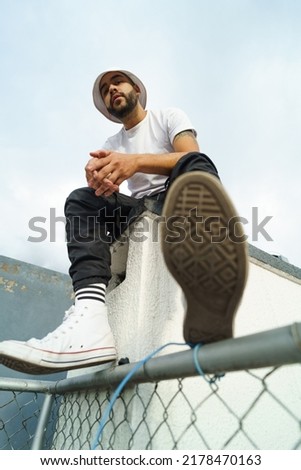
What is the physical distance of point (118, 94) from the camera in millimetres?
1647

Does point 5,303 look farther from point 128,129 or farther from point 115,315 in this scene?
point 128,129

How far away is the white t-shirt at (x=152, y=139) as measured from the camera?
1437mm

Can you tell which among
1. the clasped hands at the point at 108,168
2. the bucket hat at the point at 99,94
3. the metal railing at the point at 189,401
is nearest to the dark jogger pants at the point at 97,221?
the clasped hands at the point at 108,168

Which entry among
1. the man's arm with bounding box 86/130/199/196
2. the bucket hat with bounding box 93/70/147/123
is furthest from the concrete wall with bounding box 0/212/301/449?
the bucket hat with bounding box 93/70/147/123

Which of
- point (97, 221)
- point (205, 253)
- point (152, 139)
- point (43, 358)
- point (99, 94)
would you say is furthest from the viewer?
point (99, 94)

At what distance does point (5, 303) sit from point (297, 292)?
1795mm

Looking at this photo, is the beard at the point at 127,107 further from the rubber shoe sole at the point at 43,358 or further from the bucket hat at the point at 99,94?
the rubber shoe sole at the point at 43,358

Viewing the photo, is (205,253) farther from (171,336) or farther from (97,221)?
(97,221)

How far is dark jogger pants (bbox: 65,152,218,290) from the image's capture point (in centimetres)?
→ 108

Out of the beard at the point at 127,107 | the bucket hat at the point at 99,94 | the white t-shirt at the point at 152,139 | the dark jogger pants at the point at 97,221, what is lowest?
the dark jogger pants at the point at 97,221

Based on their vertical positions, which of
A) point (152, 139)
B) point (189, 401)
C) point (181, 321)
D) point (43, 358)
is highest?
point (152, 139)

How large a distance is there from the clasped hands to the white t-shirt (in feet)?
1.02

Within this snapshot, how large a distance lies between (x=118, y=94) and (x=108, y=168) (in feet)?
2.44

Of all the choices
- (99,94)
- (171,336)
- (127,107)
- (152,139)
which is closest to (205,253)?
(171,336)
